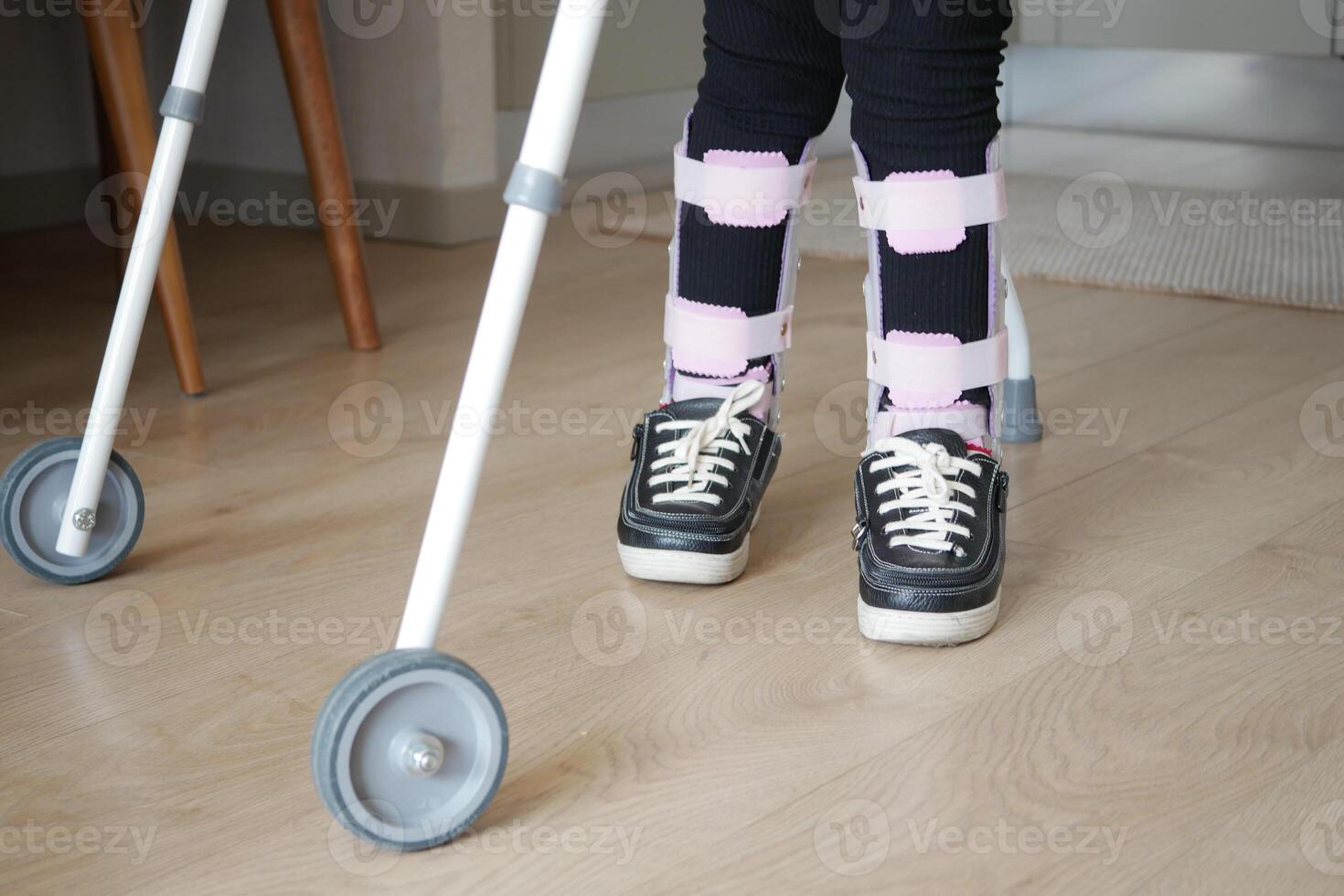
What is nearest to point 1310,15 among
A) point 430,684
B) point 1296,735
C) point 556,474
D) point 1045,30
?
point 1045,30

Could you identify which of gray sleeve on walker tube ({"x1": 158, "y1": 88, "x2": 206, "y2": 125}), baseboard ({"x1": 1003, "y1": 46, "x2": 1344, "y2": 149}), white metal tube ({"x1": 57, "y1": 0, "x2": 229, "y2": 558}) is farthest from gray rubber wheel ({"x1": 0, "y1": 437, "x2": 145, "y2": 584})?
baseboard ({"x1": 1003, "y1": 46, "x2": 1344, "y2": 149})

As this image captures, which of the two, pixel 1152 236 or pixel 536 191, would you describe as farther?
pixel 1152 236

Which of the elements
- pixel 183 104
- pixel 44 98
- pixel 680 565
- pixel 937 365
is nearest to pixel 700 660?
pixel 680 565

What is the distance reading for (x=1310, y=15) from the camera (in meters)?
2.68

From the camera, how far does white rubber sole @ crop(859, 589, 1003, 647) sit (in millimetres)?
799

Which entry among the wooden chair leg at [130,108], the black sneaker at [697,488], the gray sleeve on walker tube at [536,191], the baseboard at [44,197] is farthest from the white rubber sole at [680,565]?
the baseboard at [44,197]

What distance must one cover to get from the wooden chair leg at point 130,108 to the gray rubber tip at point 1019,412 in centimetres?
71

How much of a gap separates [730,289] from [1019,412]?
1.09 feet

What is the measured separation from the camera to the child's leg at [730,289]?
89 cm

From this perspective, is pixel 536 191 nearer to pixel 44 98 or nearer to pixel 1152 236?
pixel 1152 236

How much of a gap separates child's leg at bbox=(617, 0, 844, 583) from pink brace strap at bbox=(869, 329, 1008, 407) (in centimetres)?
10

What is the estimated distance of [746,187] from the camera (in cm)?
A: 93

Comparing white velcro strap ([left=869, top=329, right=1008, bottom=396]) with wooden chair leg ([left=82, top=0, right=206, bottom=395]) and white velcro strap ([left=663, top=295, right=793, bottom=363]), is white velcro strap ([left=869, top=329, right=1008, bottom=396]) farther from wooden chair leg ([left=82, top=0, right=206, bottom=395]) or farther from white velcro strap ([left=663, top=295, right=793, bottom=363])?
wooden chair leg ([left=82, top=0, right=206, bottom=395])

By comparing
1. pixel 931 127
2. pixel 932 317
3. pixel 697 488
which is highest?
pixel 931 127
